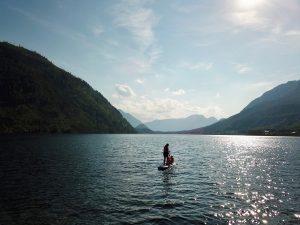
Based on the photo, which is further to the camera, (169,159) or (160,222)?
(169,159)

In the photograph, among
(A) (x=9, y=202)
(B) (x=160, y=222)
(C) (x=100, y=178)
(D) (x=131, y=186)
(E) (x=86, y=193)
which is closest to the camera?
(B) (x=160, y=222)

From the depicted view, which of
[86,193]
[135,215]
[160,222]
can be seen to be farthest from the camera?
[86,193]

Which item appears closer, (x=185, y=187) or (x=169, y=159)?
(x=185, y=187)

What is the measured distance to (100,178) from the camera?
163ft

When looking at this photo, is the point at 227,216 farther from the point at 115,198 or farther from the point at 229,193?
the point at 115,198

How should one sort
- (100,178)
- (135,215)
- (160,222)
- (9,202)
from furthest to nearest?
(100,178) → (9,202) → (135,215) → (160,222)

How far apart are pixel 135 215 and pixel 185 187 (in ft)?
53.2

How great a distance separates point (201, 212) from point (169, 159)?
36.0 meters

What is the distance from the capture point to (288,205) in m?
33.3

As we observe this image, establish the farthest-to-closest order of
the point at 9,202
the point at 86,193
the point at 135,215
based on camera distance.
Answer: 1. the point at 86,193
2. the point at 9,202
3. the point at 135,215

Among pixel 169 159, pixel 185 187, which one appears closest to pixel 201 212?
pixel 185 187

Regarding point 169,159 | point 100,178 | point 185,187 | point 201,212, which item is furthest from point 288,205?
point 169,159

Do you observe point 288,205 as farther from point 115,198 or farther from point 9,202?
point 9,202

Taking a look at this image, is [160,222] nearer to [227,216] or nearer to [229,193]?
[227,216]
